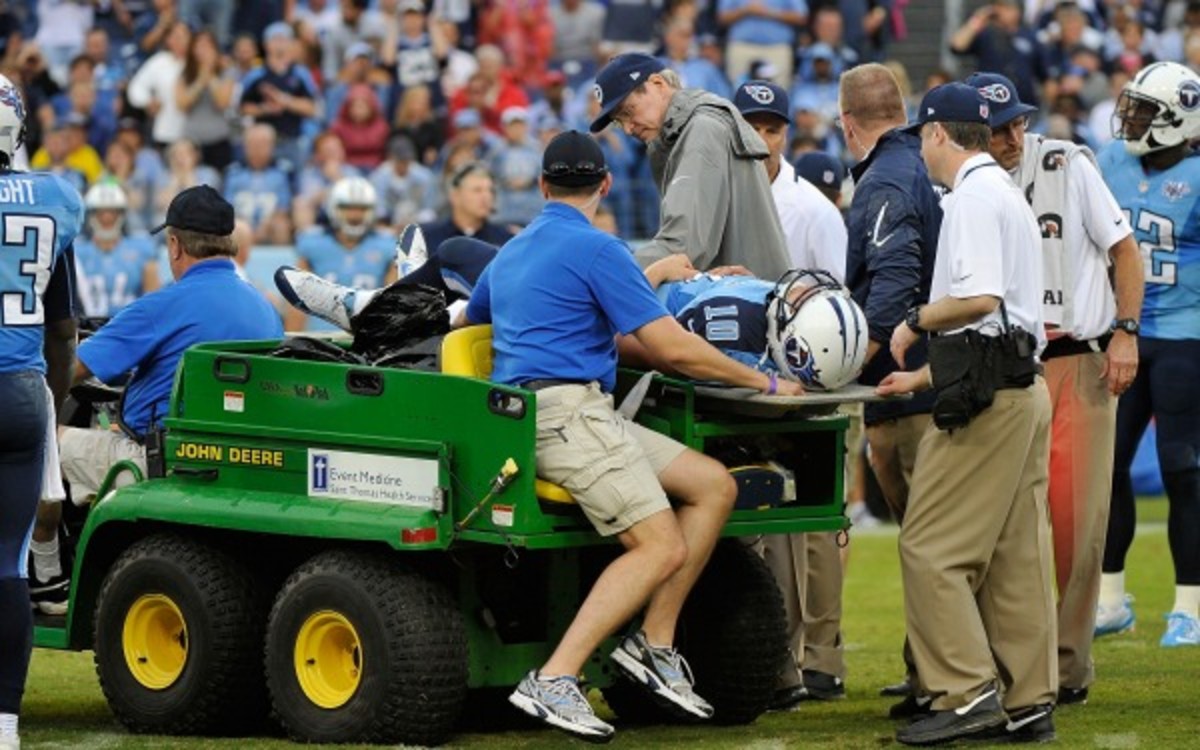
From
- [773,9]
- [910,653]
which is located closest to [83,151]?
[773,9]

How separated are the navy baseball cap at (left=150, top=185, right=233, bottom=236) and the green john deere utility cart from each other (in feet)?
1.88

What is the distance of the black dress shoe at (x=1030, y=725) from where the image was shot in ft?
26.6

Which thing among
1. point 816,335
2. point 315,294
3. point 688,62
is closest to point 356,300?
point 315,294

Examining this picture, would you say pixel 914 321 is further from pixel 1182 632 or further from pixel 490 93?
pixel 490 93

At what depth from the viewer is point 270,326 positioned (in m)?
9.32

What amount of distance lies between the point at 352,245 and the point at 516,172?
3.34 meters

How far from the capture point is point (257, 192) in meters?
20.0

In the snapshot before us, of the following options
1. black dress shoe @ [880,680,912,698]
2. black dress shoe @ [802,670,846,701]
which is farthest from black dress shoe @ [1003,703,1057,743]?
black dress shoe @ [802,670,846,701]

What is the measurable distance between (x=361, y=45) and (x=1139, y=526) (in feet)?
29.6

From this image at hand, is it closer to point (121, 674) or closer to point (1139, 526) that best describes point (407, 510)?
point (121, 674)

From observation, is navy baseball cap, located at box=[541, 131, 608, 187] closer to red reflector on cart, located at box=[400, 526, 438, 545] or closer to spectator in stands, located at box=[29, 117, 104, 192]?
red reflector on cart, located at box=[400, 526, 438, 545]

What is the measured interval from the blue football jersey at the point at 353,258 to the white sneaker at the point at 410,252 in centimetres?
660

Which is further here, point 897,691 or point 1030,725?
point 897,691

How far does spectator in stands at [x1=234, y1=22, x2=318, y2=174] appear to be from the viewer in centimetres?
2122
